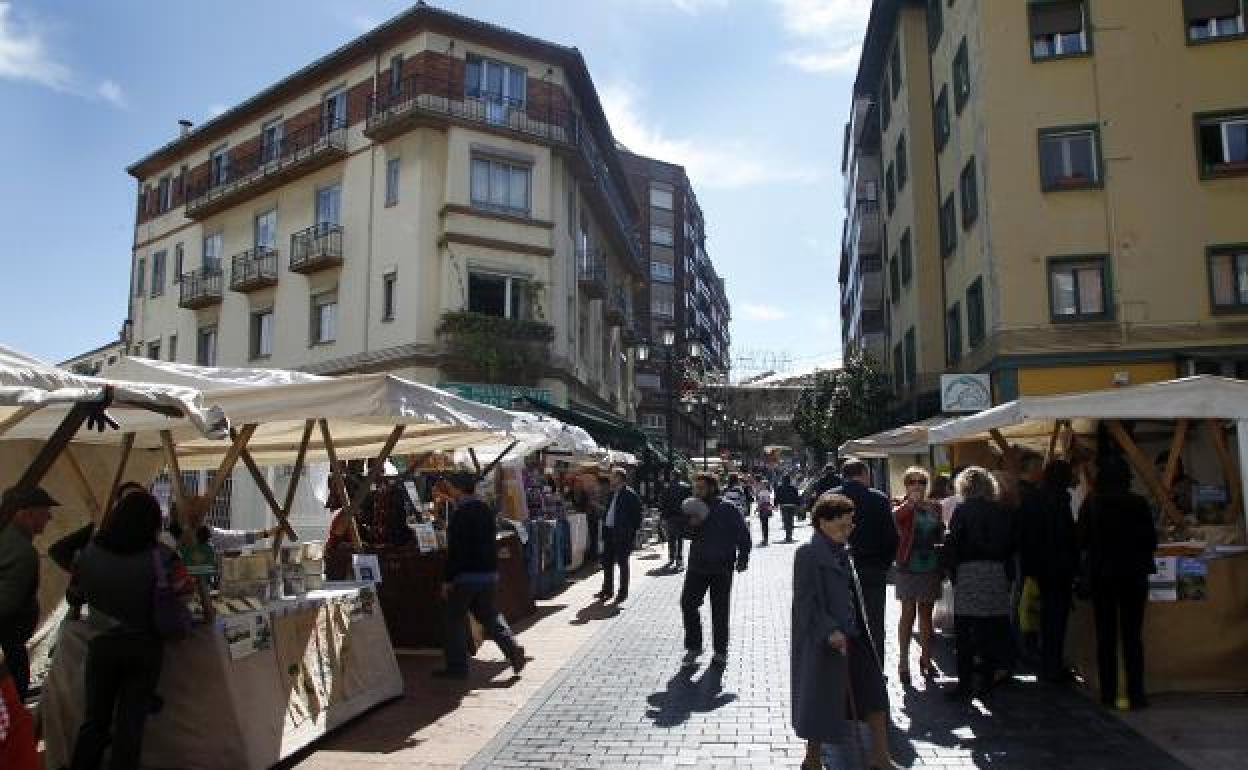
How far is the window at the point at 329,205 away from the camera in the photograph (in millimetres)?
28953

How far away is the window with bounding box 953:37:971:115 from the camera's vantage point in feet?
73.7

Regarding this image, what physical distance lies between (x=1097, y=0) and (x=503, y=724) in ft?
68.4

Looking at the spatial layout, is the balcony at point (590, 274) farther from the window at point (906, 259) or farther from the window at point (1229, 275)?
the window at point (1229, 275)

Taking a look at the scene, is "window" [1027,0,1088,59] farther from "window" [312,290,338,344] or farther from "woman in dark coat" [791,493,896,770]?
"window" [312,290,338,344]

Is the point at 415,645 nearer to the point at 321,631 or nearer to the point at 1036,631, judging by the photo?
the point at 321,631

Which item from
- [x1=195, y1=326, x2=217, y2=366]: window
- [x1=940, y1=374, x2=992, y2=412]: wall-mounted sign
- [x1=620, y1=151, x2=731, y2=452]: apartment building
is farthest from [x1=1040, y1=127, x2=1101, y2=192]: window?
[x1=620, y1=151, x2=731, y2=452]: apartment building

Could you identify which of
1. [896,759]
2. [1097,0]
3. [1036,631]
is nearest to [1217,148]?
[1097,0]

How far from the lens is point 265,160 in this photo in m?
31.7

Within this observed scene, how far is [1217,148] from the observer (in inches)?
790

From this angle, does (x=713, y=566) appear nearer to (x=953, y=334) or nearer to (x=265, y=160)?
(x=953, y=334)

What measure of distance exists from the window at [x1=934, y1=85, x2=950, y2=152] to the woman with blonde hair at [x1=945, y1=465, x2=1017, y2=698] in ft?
64.5

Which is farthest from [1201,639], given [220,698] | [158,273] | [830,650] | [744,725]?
[158,273]

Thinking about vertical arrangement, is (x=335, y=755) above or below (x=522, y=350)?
below

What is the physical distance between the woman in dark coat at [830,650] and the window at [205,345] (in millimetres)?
31626
